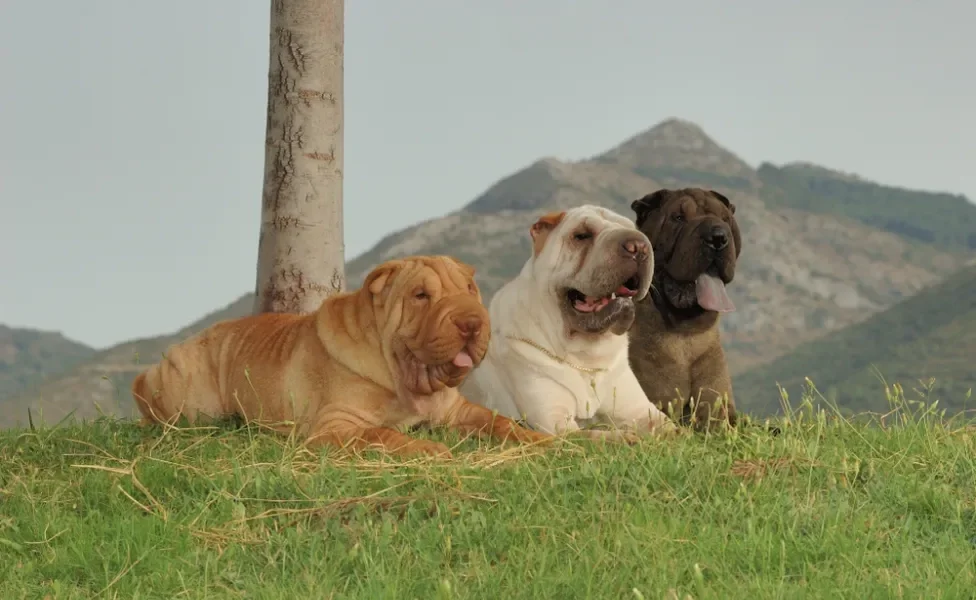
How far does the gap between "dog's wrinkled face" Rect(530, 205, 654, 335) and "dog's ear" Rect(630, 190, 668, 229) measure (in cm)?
60

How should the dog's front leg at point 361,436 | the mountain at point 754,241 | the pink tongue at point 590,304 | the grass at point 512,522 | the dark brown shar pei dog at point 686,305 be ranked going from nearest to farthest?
the grass at point 512,522 < the dog's front leg at point 361,436 < the pink tongue at point 590,304 < the dark brown shar pei dog at point 686,305 < the mountain at point 754,241

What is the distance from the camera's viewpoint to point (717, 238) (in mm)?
6637

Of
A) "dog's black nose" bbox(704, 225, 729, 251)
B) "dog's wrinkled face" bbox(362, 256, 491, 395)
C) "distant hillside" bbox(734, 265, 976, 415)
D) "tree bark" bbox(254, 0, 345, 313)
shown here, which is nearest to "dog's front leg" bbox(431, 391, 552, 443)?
"dog's wrinkled face" bbox(362, 256, 491, 395)

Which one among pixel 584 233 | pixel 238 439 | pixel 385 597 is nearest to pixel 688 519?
pixel 385 597

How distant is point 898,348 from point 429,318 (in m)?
78.0

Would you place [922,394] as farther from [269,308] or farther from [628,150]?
[628,150]

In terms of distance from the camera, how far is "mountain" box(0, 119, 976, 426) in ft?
319

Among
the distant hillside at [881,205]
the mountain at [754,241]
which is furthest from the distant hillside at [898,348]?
the distant hillside at [881,205]

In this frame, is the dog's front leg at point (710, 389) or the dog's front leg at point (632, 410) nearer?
the dog's front leg at point (632, 410)

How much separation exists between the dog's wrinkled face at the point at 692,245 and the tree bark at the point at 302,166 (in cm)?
262

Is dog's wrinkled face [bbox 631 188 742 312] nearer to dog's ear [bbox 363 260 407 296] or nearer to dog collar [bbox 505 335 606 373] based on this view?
dog collar [bbox 505 335 606 373]

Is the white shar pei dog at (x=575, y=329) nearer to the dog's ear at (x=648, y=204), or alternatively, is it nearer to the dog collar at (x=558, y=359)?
the dog collar at (x=558, y=359)

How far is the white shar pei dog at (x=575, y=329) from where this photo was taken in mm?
6078

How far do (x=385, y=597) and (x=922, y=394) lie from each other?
13.7ft
